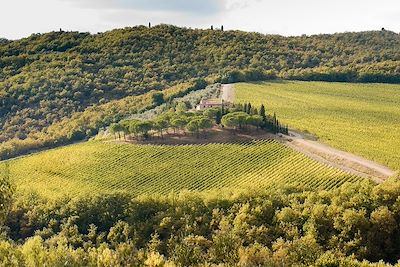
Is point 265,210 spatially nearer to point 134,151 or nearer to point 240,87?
point 134,151

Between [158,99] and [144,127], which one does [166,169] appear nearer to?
[144,127]

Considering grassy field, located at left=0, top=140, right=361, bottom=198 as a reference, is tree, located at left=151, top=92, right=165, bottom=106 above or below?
above

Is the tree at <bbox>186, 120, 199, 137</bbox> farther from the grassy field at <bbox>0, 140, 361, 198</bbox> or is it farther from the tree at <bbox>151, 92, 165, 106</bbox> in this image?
the tree at <bbox>151, 92, 165, 106</bbox>

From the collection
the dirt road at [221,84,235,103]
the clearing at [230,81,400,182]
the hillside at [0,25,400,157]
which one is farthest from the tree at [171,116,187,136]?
the hillside at [0,25,400,157]

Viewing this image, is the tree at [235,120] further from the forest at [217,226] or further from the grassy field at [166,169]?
the forest at [217,226]

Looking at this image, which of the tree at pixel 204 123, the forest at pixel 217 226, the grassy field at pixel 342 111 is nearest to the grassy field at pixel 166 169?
the tree at pixel 204 123

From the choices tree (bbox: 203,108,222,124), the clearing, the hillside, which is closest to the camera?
the clearing

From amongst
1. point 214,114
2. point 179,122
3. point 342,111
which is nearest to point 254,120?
point 214,114
